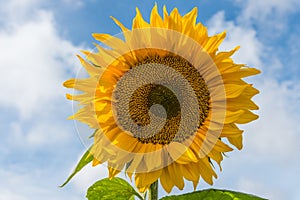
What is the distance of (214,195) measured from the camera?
3.09 metres

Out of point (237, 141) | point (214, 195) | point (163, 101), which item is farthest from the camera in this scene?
point (163, 101)

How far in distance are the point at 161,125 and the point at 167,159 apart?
8.5 inches

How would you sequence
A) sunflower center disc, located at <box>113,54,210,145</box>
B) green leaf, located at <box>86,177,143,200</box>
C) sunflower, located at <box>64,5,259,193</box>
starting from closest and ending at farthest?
sunflower, located at <box>64,5,259,193</box>
sunflower center disc, located at <box>113,54,210,145</box>
green leaf, located at <box>86,177,143,200</box>

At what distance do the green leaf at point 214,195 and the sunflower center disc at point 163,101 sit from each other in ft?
1.05

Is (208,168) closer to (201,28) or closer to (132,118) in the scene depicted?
(132,118)

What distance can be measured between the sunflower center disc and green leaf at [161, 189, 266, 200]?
320 millimetres

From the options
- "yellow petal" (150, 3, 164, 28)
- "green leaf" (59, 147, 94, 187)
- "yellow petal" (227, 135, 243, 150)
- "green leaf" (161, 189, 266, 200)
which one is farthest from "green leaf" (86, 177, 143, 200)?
"yellow petal" (150, 3, 164, 28)

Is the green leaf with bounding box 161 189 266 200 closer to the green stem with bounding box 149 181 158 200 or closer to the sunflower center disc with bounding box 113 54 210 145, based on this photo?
the green stem with bounding box 149 181 158 200

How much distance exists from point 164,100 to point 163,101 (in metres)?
0.01

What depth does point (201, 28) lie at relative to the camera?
3207 millimetres

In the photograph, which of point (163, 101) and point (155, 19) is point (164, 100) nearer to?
point (163, 101)

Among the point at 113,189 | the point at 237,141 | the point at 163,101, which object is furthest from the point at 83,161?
the point at 237,141

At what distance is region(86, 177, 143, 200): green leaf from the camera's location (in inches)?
131

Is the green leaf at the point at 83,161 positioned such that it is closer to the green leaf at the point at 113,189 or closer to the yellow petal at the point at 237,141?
the green leaf at the point at 113,189
